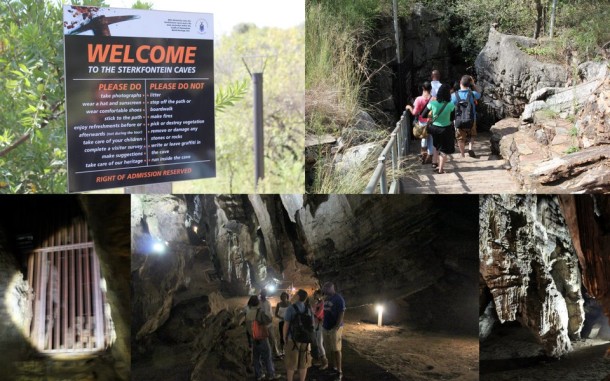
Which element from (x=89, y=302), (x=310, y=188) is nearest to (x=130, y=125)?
(x=310, y=188)

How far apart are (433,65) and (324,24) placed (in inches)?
37.3

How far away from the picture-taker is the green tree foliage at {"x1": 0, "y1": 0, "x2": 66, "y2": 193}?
649 cm

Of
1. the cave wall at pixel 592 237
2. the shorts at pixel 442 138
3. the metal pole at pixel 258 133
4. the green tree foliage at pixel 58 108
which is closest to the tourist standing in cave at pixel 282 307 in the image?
the cave wall at pixel 592 237

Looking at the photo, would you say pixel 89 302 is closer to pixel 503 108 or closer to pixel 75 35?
pixel 75 35

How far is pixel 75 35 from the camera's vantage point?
5.91m

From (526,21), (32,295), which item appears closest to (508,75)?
(526,21)

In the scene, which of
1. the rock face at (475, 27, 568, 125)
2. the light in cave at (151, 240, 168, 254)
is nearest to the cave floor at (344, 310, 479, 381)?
the light in cave at (151, 240, 168, 254)

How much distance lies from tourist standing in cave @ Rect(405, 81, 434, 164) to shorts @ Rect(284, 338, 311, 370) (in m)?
2.75

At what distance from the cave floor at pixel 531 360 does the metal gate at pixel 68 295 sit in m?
1.60

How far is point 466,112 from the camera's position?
234 inches

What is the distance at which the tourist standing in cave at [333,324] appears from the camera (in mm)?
3461

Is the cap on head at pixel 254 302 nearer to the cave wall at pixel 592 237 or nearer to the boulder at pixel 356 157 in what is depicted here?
the cave wall at pixel 592 237

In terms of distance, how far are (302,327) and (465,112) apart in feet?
9.58

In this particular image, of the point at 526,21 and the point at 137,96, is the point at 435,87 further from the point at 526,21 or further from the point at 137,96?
the point at 137,96
